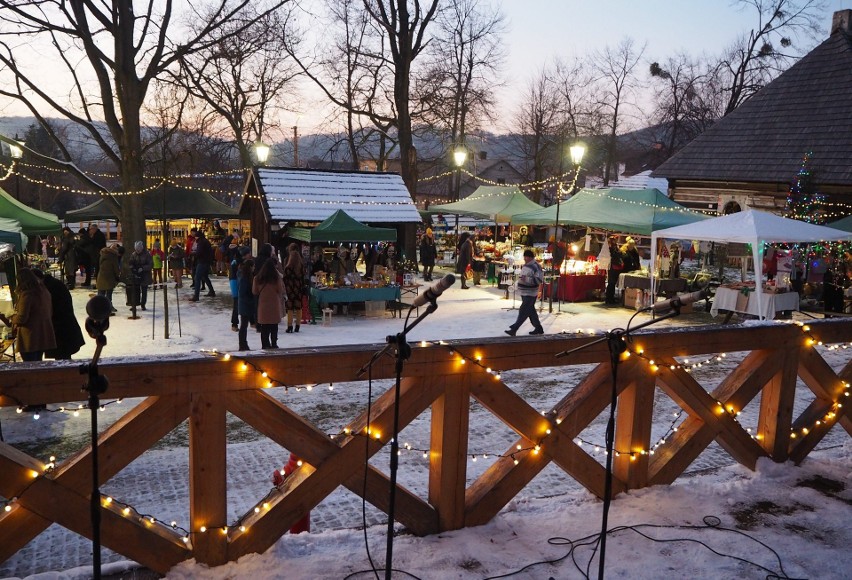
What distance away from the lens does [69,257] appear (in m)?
17.6

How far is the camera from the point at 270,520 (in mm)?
3525

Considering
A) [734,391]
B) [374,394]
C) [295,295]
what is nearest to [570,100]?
[295,295]

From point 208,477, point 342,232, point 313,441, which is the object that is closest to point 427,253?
point 342,232

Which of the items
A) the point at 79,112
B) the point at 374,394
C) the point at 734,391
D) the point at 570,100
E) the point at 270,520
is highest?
the point at 570,100

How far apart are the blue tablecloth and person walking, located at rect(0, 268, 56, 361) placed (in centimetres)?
644

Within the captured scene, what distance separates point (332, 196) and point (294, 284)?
5595 millimetres

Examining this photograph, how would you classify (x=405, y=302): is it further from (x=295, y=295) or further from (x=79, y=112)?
(x=79, y=112)

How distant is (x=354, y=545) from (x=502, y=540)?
844 mm

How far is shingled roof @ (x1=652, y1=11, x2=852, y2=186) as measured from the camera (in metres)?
20.0

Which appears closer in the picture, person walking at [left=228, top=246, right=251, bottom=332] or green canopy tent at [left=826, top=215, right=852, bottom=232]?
person walking at [left=228, top=246, right=251, bottom=332]

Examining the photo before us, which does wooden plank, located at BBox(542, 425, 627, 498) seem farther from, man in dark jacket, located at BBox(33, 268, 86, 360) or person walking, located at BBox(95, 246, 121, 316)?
person walking, located at BBox(95, 246, 121, 316)

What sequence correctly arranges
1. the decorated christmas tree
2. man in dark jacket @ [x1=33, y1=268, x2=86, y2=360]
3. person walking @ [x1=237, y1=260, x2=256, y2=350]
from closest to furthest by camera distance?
man in dark jacket @ [x1=33, y1=268, x2=86, y2=360], person walking @ [x1=237, y1=260, x2=256, y2=350], the decorated christmas tree

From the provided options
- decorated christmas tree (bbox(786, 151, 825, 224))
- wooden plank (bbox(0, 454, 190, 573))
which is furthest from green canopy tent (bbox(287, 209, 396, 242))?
decorated christmas tree (bbox(786, 151, 825, 224))

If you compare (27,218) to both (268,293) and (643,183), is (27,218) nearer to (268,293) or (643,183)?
(268,293)
